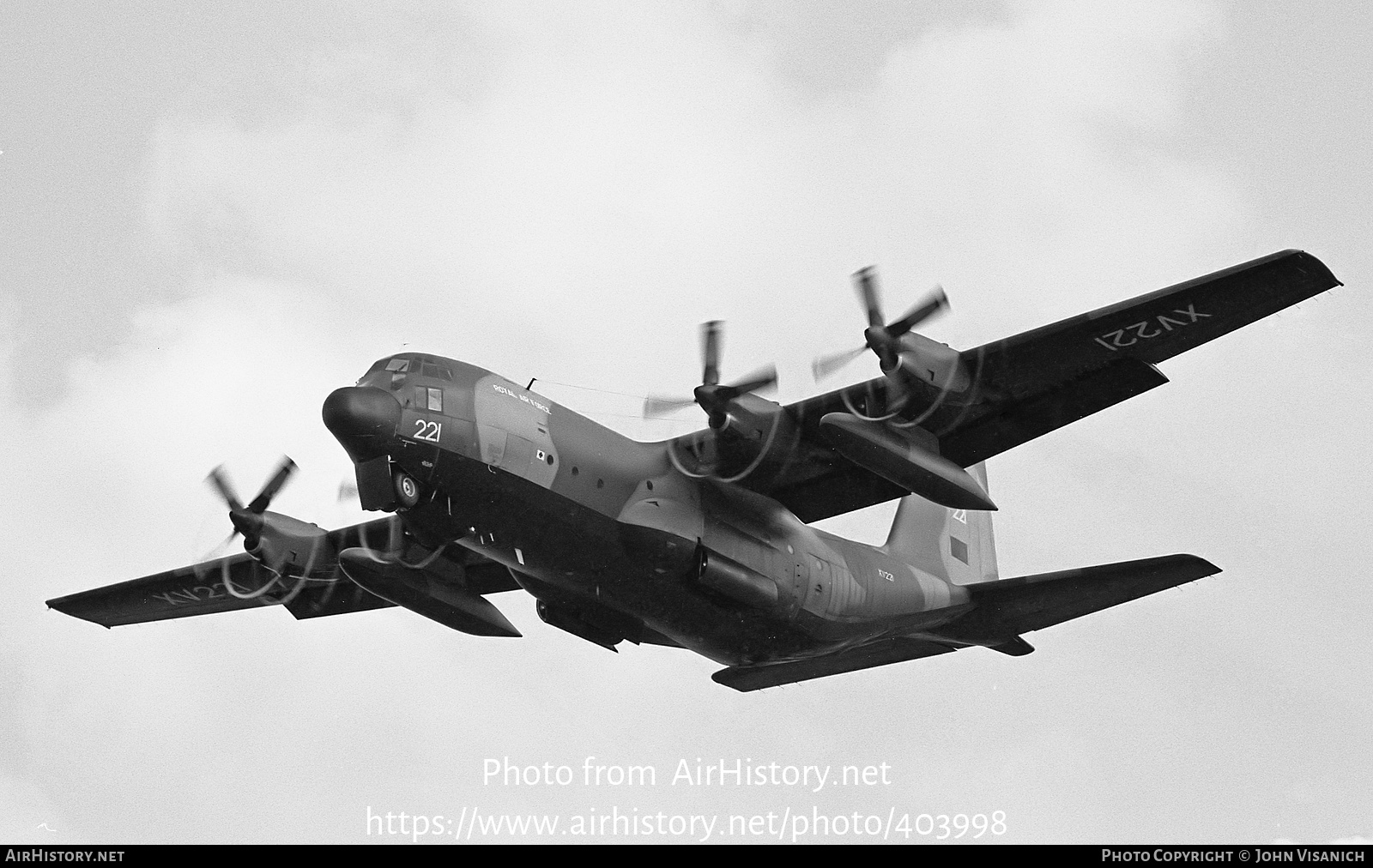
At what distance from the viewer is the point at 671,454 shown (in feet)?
89.6

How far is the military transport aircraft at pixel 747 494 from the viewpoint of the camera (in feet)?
81.4

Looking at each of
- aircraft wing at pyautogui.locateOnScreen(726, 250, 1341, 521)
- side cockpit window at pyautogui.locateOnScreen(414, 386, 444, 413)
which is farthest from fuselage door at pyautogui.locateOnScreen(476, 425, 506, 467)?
aircraft wing at pyautogui.locateOnScreen(726, 250, 1341, 521)

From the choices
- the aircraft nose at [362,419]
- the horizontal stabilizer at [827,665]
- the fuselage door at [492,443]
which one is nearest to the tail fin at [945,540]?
the horizontal stabilizer at [827,665]

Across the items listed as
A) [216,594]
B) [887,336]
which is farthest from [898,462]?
[216,594]

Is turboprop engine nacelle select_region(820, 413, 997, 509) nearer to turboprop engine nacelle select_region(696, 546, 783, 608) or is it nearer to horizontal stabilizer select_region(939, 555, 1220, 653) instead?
turboprop engine nacelle select_region(696, 546, 783, 608)

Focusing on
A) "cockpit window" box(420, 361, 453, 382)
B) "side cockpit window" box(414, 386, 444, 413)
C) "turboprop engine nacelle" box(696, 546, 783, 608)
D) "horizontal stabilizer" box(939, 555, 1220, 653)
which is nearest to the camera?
"side cockpit window" box(414, 386, 444, 413)

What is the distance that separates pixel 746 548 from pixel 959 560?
22.6 ft

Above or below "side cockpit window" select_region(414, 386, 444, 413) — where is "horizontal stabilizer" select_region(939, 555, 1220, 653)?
below

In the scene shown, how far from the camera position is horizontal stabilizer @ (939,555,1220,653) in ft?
88.4

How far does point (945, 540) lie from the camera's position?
3259cm

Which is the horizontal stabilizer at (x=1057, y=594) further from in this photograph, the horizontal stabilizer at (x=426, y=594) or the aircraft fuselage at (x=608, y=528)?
the horizontal stabilizer at (x=426, y=594)

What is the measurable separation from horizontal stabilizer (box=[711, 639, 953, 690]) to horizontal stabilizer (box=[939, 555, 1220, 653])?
0.91 m
